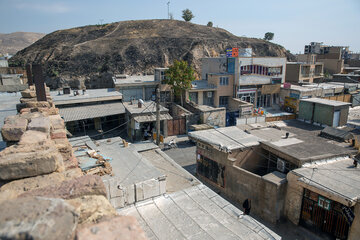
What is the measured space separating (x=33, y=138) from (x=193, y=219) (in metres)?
5.06

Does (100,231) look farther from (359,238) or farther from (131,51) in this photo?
(131,51)

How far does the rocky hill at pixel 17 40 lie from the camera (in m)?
129

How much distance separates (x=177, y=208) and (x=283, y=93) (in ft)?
89.9

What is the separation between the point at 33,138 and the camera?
3818 millimetres

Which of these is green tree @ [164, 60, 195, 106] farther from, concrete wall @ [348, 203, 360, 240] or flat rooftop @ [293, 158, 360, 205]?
concrete wall @ [348, 203, 360, 240]

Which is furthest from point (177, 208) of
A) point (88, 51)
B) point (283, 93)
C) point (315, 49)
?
point (315, 49)

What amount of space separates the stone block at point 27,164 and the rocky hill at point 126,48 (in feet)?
123

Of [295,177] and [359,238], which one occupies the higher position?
[295,177]

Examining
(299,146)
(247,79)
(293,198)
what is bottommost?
(293,198)

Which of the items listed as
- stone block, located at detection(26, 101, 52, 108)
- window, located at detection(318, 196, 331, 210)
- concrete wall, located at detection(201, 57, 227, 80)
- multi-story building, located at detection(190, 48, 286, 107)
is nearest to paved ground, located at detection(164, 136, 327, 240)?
window, located at detection(318, 196, 331, 210)

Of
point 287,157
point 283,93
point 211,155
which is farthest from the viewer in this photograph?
point 283,93

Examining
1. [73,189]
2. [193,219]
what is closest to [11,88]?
[193,219]

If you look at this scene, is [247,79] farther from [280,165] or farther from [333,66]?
[333,66]

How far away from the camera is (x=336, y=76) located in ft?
135
